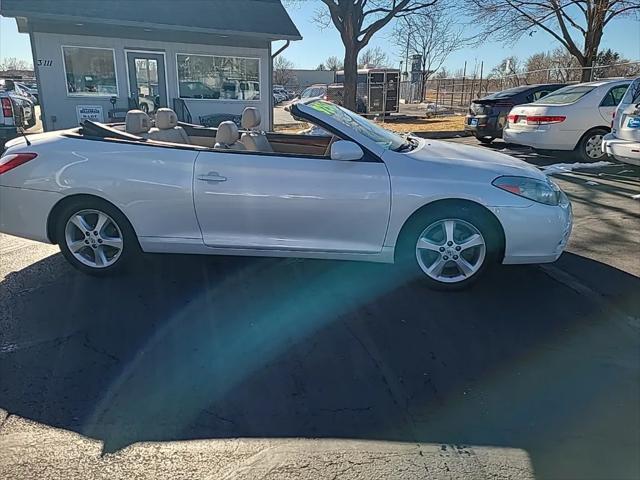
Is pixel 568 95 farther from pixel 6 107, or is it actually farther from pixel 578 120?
pixel 6 107

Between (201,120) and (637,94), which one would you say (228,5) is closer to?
(201,120)

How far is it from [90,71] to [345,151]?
11798mm

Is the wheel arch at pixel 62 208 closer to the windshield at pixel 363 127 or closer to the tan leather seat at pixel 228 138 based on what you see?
the tan leather seat at pixel 228 138

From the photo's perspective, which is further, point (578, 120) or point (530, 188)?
point (578, 120)

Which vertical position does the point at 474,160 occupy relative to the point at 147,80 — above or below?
below

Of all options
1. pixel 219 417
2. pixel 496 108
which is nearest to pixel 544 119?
pixel 496 108

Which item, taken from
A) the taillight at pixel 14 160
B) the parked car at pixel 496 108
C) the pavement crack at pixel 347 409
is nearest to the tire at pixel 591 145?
the parked car at pixel 496 108

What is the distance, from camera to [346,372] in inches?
113

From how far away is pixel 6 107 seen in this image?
32.0ft

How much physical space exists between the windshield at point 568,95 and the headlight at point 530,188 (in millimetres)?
6953

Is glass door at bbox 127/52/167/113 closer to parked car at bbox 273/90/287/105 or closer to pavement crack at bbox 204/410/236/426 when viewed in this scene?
pavement crack at bbox 204/410/236/426

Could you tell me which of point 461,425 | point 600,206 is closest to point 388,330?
point 461,425

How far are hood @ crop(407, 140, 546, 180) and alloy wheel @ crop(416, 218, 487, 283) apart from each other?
0.47 meters

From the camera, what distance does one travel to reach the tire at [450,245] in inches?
146
